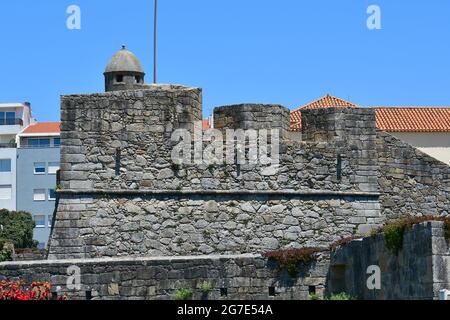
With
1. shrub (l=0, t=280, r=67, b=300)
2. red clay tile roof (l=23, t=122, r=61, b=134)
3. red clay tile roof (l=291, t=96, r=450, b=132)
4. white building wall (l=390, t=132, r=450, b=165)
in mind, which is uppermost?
red clay tile roof (l=23, t=122, r=61, b=134)

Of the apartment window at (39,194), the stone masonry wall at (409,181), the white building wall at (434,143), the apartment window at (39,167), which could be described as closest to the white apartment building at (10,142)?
the apartment window at (39,194)

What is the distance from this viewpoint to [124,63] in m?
37.8

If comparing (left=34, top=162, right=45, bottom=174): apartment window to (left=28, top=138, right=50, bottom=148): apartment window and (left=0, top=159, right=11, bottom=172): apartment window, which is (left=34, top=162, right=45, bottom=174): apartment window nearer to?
(left=28, top=138, right=50, bottom=148): apartment window

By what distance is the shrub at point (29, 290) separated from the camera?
18.6 meters

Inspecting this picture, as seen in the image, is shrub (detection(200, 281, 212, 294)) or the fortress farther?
the fortress

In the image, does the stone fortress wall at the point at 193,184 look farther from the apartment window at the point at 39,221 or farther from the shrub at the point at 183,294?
the apartment window at the point at 39,221

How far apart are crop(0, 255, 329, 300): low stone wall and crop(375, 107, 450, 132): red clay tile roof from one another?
113 feet

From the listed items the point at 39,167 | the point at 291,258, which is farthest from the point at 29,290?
the point at 39,167

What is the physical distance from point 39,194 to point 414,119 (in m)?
33.6

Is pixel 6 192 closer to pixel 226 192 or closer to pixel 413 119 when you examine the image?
pixel 413 119

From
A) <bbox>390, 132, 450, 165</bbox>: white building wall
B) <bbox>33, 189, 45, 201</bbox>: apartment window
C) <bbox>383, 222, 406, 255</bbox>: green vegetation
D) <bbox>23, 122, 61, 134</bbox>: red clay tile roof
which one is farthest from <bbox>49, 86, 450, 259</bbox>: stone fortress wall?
<bbox>23, 122, 61, 134</bbox>: red clay tile roof

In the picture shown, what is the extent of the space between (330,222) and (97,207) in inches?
173

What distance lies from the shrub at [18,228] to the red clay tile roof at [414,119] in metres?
19.8

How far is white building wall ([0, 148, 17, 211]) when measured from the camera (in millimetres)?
83625
